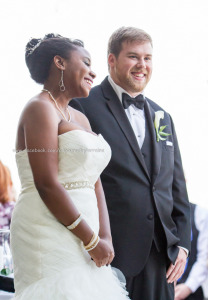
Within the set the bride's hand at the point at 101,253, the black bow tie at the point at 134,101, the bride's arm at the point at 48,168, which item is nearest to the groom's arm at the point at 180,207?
the black bow tie at the point at 134,101

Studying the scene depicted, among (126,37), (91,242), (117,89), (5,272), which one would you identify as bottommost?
(5,272)

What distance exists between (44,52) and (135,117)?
0.55 metres

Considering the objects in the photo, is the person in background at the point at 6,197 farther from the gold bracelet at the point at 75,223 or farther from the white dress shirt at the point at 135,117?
the gold bracelet at the point at 75,223

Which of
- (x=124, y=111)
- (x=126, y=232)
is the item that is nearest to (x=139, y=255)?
(x=126, y=232)

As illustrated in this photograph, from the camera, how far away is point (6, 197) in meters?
3.21

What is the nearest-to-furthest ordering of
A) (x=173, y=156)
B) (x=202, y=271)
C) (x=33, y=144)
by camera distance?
(x=33, y=144) < (x=173, y=156) < (x=202, y=271)

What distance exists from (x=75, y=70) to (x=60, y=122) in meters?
0.22

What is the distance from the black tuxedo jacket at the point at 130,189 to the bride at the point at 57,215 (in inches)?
10.6

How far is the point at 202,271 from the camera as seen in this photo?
9.33ft

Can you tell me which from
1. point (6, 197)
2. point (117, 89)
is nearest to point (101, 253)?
point (117, 89)

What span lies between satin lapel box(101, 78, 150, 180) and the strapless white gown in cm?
38

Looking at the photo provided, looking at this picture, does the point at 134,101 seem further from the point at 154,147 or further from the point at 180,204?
the point at 180,204

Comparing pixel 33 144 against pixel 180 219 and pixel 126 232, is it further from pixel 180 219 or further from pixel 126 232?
pixel 180 219

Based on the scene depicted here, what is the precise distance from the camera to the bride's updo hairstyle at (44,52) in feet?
5.43
